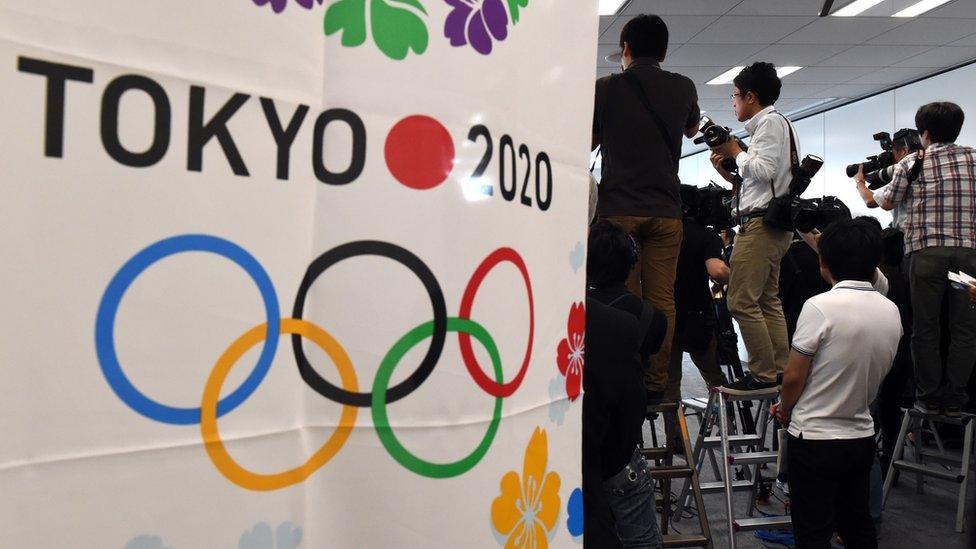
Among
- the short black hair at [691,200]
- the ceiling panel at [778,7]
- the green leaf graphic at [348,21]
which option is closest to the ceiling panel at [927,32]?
the ceiling panel at [778,7]

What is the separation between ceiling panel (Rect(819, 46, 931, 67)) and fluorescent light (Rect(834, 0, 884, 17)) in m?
1.00

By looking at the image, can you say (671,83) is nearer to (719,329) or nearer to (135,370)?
(719,329)

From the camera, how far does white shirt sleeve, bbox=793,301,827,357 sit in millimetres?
1969

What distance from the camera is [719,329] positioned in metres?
2.87

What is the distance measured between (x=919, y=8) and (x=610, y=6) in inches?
89.1

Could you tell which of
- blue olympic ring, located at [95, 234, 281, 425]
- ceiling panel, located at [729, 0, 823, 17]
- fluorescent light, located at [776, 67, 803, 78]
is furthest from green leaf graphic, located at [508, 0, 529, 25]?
fluorescent light, located at [776, 67, 803, 78]

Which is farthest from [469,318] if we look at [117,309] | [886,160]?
[886,160]

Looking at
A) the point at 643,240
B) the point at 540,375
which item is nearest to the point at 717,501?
the point at 643,240

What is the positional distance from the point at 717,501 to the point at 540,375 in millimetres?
2750

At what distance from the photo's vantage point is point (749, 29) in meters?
5.85

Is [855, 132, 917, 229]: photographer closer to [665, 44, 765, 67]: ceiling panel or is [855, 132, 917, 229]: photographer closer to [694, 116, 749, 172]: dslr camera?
[694, 116, 749, 172]: dslr camera

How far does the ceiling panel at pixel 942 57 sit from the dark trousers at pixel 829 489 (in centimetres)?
582

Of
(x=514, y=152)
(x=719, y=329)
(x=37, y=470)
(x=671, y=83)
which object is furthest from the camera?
(x=719, y=329)

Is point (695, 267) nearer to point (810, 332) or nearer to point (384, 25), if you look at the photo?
point (810, 332)
